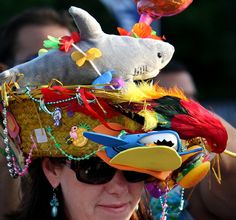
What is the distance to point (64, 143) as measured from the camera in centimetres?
301

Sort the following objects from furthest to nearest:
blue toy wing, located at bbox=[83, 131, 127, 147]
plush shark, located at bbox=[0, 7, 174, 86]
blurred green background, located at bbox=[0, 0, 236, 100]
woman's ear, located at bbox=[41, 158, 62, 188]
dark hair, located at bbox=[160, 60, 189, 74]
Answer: blurred green background, located at bbox=[0, 0, 236, 100], dark hair, located at bbox=[160, 60, 189, 74], woman's ear, located at bbox=[41, 158, 62, 188], plush shark, located at bbox=[0, 7, 174, 86], blue toy wing, located at bbox=[83, 131, 127, 147]

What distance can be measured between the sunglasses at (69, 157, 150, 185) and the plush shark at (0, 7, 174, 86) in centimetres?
30

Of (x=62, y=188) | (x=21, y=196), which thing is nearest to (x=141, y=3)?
(x=62, y=188)

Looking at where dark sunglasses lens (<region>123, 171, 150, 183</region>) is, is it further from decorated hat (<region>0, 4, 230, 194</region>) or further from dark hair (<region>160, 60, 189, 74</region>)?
dark hair (<region>160, 60, 189, 74</region>)

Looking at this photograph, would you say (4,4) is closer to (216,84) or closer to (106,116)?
(216,84)

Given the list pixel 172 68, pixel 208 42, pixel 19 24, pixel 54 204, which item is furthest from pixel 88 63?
pixel 208 42

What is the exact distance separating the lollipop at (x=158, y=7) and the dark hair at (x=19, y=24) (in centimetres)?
166

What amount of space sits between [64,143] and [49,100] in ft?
0.54

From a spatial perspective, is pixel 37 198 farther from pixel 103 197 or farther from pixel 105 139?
pixel 105 139

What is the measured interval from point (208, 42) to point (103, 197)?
15.8 meters

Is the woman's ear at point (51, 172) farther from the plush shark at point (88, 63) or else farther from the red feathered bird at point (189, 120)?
the red feathered bird at point (189, 120)

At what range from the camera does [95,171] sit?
3.04m

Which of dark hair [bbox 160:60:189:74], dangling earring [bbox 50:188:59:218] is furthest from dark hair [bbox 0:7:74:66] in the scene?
dangling earring [bbox 50:188:59:218]

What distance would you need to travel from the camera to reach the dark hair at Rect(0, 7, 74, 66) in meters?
4.85
